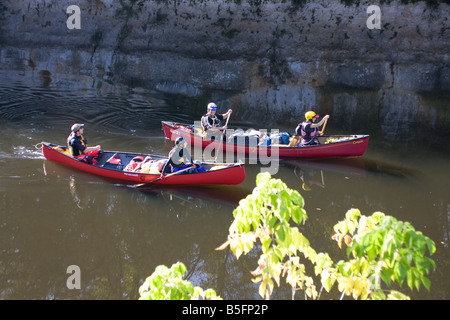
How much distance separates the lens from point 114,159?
1198cm

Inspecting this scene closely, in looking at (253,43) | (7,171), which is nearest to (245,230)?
(7,171)

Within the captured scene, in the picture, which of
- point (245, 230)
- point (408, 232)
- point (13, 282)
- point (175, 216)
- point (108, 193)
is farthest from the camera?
point (108, 193)

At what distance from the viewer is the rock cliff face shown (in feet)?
52.9

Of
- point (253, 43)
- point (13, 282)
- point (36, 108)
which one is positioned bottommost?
point (13, 282)

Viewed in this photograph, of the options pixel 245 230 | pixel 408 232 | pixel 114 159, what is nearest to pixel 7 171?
pixel 114 159

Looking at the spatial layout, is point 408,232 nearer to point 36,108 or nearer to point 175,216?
point 175,216

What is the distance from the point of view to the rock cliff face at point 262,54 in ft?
52.9

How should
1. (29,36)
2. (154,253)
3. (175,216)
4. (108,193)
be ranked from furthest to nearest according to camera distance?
(29,36)
(108,193)
(175,216)
(154,253)

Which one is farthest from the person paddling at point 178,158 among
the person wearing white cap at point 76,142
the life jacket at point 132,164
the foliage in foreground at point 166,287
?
the foliage in foreground at point 166,287

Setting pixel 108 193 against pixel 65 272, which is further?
pixel 108 193

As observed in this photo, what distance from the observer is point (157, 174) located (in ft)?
35.8

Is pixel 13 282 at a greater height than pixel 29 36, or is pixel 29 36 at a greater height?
pixel 29 36

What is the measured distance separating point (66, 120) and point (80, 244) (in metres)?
8.83

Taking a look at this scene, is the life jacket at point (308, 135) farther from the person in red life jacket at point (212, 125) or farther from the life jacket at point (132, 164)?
the life jacket at point (132, 164)
